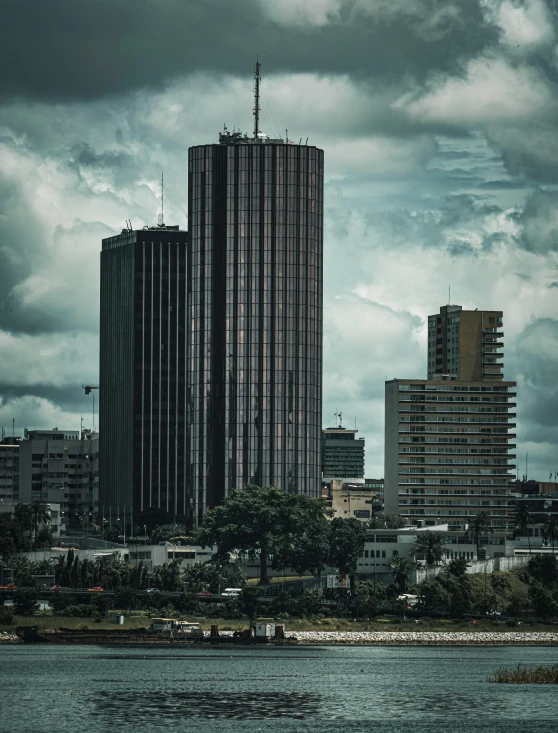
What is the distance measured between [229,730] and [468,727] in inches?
954

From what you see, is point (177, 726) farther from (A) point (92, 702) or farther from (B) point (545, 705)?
(B) point (545, 705)

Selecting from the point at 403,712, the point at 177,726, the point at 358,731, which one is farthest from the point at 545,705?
the point at 177,726

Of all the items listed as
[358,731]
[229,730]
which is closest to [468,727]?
[358,731]

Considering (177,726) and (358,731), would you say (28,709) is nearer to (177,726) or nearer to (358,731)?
(177,726)

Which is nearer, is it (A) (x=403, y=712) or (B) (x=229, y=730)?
(B) (x=229, y=730)

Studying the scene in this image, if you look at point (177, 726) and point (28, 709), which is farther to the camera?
point (28, 709)

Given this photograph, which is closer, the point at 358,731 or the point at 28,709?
the point at 358,731

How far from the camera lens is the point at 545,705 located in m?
198

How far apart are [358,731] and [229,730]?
12567 millimetres

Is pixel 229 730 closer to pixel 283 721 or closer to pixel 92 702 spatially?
pixel 283 721

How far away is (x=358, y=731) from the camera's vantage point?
173250mm

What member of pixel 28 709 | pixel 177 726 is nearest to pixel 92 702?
pixel 28 709

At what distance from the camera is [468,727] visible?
584ft

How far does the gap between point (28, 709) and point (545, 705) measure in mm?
57046
